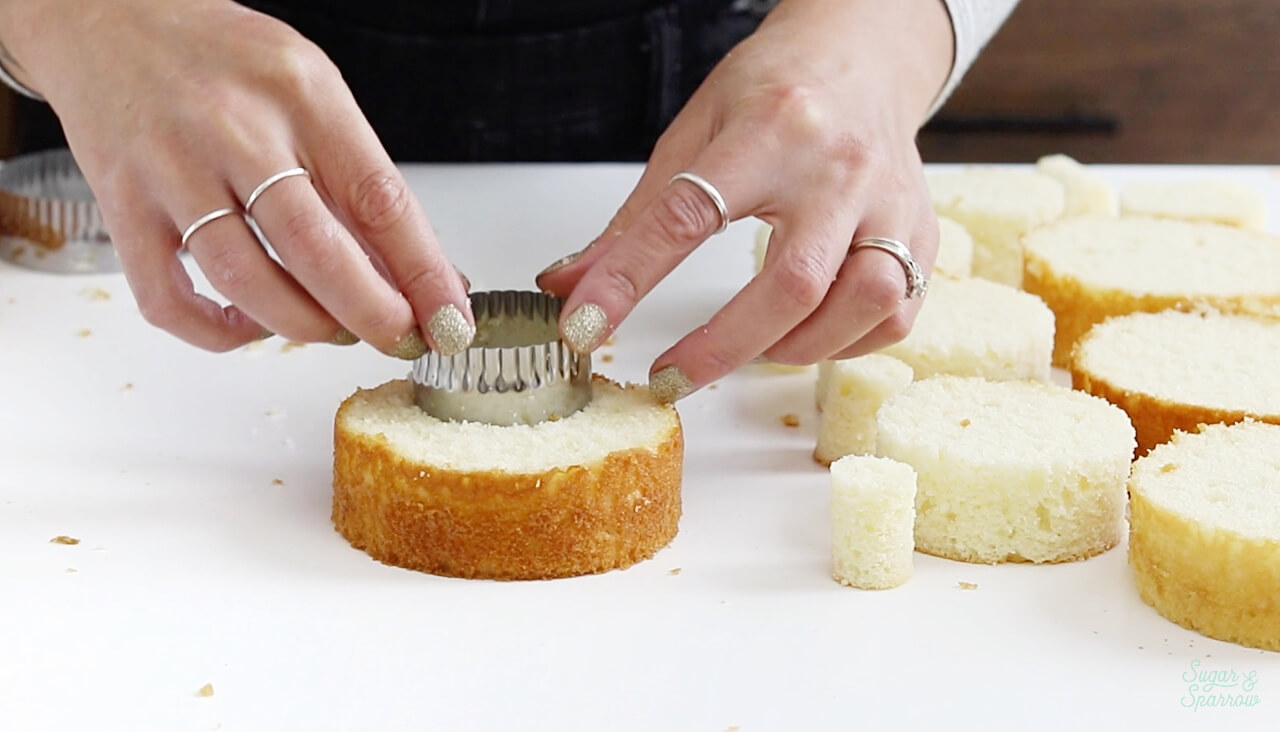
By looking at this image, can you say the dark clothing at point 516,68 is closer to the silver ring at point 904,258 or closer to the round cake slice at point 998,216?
the round cake slice at point 998,216

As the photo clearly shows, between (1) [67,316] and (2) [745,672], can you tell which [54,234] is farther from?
(2) [745,672]

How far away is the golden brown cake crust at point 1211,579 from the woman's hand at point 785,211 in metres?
0.33

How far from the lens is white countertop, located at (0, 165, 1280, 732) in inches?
43.0

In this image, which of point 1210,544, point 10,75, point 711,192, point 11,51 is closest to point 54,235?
point 10,75

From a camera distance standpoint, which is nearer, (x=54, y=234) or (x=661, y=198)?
(x=661, y=198)

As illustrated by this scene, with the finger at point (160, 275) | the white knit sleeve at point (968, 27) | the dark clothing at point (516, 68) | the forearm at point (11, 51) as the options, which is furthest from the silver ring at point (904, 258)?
the dark clothing at point (516, 68)

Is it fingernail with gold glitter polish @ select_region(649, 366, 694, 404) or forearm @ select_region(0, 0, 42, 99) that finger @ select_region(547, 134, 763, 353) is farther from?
forearm @ select_region(0, 0, 42, 99)

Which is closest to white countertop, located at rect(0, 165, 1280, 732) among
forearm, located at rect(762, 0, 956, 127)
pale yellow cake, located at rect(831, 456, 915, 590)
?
pale yellow cake, located at rect(831, 456, 915, 590)

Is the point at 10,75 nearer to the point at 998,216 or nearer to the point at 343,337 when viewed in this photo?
the point at 343,337

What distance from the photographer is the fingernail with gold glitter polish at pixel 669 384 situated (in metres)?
1.43

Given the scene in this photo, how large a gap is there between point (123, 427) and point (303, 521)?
0.32 m

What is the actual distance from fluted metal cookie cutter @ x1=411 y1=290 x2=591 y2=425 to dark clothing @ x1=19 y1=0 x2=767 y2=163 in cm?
92

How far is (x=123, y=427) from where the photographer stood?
159 centimetres

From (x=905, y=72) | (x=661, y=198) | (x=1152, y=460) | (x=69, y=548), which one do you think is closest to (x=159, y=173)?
(x=69, y=548)
